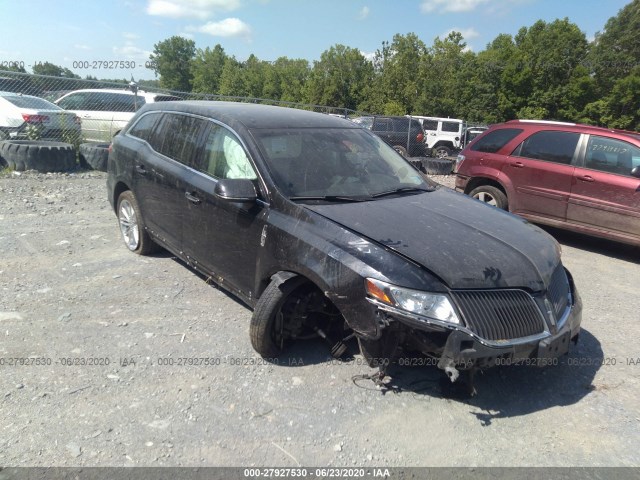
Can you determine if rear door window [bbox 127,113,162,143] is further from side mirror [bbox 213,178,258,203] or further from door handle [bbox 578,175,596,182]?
door handle [bbox 578,175,596,182]

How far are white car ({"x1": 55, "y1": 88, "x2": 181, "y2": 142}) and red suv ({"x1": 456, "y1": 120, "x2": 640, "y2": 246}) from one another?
914 cm

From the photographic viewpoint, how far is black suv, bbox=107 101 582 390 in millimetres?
2838

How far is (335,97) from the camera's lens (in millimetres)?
52500

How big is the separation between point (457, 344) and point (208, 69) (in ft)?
268

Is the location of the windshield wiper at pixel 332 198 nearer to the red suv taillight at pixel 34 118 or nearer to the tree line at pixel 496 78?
the red suv taillight at pixel 34 118

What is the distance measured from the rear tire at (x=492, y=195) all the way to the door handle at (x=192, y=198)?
4.92 metres

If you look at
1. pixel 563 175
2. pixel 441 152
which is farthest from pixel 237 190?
pixel 441 152

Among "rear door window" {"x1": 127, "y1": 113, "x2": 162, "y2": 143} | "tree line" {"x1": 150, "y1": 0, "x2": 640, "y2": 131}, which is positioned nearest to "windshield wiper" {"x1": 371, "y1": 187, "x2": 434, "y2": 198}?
"rear door window" {"x1": 127, "y1": 113, "x2": 162, "y2": 143}

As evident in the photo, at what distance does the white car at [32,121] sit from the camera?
11.3m

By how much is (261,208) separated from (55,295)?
2263mm

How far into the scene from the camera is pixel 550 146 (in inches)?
285

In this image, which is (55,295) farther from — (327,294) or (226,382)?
(327,294)

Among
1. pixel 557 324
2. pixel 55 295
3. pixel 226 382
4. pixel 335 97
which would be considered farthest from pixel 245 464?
pixel 335 97

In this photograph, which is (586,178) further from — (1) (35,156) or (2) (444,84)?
(2) (444,84)
